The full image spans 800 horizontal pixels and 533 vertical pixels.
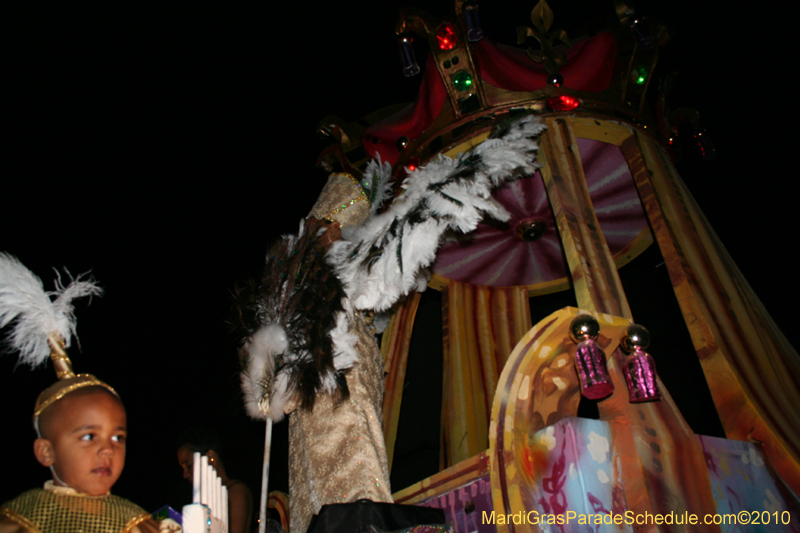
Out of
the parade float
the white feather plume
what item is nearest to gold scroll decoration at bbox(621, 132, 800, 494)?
the parade float

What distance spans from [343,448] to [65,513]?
68 centimetres

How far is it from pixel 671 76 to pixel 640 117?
1.44ft

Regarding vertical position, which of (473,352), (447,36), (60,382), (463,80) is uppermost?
(447,36)

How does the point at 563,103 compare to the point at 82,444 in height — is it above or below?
above

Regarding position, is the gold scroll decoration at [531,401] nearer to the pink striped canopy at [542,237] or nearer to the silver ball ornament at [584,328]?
the silver ball ornament at [584,328]

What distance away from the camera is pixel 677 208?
2078 mm

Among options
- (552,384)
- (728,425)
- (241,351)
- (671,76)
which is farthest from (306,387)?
(671,76)

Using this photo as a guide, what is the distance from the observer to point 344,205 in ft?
6.47

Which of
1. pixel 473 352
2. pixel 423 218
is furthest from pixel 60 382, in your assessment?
pixel 473 352

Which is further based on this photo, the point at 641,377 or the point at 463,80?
the point at 463,80

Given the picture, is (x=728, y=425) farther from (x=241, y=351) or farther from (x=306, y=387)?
(x=241, y=351)

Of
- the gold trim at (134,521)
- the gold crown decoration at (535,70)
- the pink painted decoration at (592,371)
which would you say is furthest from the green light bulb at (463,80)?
the gold trim at (134,521)

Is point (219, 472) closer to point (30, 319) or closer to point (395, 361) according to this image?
point (395, 361)

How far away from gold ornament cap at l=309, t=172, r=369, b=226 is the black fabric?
108 centimetres
